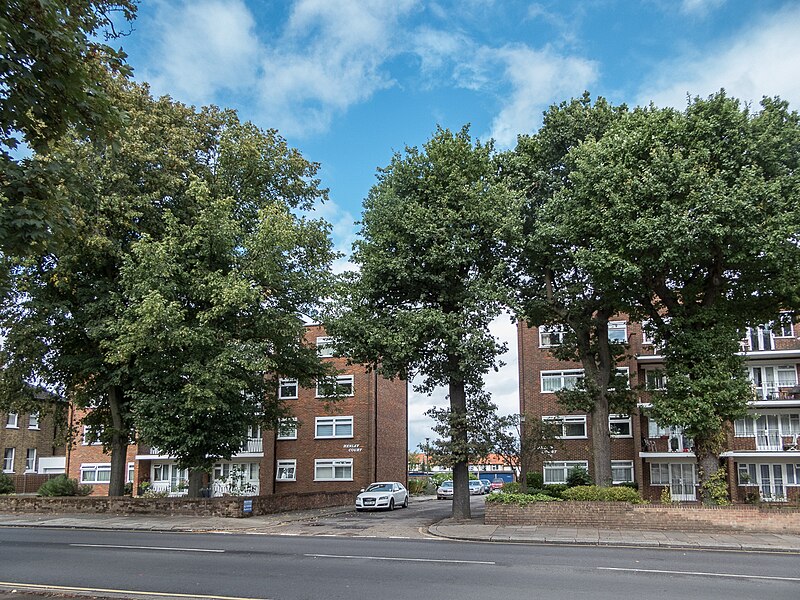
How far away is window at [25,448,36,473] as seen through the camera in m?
49.3

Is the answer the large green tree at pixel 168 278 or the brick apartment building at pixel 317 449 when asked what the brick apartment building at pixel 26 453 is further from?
the large green tree at pixel 168 278

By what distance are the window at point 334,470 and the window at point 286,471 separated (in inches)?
56.5

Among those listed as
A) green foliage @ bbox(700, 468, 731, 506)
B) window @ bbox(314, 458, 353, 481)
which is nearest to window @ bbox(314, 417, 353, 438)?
window @ bbox(314, 458, 353, 481)

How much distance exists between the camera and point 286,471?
40.9 metres

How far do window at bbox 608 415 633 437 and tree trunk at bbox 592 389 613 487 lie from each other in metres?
13.5

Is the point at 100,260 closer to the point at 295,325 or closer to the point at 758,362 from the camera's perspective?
the point at 295,325

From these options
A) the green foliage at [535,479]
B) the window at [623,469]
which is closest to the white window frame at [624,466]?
the window at [623,469]

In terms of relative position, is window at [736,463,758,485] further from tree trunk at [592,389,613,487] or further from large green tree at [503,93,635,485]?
tree trunk at [592,389,613,487]

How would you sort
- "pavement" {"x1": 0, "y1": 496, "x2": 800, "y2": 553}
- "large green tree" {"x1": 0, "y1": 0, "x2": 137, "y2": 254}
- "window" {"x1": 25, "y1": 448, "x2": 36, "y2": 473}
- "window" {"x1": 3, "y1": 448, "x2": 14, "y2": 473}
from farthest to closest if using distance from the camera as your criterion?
1. "window" {"x1": 25, "y1": 448, "x2": 36, "y2": 473}
2. "window" {"x1": 3, "y1": 448, "x2": 14, "y2": 473}
3. "pavement" {"x1": 0, "y1": 496, "x2": 800, "y2": 553}
4. "large green tree" {"x1": 0, "y1": 0, "x2": 137, "y2": 254}

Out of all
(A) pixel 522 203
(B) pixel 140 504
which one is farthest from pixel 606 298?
(B) pixel 140 504

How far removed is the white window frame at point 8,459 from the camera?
47.9m

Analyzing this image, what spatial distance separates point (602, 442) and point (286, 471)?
23024 mm

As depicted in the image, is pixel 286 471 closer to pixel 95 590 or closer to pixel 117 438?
pixel 117 438

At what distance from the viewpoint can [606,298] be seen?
2366 cm
